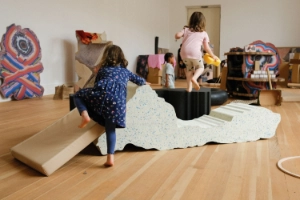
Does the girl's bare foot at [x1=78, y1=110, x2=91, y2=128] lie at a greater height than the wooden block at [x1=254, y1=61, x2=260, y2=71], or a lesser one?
lesser

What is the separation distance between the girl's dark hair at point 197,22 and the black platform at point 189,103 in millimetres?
591

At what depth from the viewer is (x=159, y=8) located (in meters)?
9.06

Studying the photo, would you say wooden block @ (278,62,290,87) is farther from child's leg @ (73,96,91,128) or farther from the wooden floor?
child's leg @ (73,96,91,128)

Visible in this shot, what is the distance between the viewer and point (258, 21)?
28.7 feet

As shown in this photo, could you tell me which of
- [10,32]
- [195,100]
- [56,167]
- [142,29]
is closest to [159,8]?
[142,29]

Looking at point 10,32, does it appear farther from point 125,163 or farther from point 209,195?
point 209,195

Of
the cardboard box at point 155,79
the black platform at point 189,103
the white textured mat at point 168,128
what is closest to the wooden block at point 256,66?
the black platform at point 189,103

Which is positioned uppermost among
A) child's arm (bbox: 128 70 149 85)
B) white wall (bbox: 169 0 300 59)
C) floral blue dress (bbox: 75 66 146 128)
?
white wall (bbox: 169 0 300 59)

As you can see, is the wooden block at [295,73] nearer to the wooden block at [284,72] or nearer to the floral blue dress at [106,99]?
the wooden block at [284,72]

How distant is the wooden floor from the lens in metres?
1.39

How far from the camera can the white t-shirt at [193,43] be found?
2873 millimetres

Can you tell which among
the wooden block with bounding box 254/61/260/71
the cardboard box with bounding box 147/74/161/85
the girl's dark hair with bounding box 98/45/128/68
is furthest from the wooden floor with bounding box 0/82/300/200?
the cardboard box with bounding box 147/74/161/85

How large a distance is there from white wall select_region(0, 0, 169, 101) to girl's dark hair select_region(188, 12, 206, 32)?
8.39 ft

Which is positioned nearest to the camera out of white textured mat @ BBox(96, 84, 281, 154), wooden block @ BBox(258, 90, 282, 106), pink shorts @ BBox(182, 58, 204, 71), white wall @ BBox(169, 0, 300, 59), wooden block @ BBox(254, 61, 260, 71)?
white textured mat @ BBox(96, 84, 281, 154)
